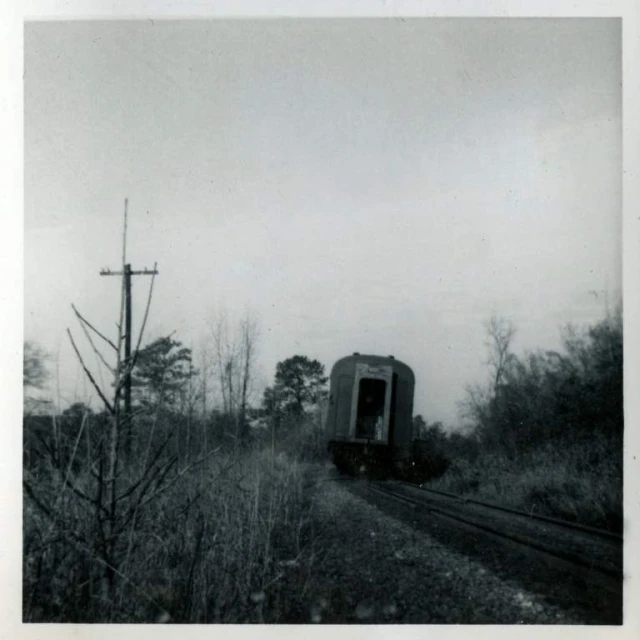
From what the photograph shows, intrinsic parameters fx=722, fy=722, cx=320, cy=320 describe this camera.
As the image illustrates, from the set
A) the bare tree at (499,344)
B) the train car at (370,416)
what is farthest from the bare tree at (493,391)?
the train car at (370,416)

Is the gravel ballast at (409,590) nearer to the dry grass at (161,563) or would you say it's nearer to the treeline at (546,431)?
the dry grass at (161,563)

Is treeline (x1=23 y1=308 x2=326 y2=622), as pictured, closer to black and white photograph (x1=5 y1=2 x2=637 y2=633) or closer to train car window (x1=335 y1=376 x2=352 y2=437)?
black and white photograph (x1=5 y1=2 x2=637 y2=633)

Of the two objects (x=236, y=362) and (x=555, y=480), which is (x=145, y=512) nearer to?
(x=236, y=362)

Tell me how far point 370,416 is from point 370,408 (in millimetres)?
121

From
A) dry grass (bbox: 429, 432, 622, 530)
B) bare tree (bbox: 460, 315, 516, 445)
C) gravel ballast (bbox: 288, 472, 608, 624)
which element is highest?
bare tree (bbox: 460, 315, 516, 445)

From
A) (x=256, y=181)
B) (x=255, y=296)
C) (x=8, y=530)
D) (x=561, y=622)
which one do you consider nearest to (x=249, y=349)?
(x=255, y=296)

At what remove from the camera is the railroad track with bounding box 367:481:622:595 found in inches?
190

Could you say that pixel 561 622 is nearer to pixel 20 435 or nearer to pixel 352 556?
pixel 352 556

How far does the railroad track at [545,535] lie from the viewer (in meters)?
4.84

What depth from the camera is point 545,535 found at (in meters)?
5.69

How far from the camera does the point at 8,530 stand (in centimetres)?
460

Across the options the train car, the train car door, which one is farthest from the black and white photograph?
the train car door

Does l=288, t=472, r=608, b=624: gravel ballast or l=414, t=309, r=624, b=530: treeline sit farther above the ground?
l=414, t=309, r=624, b=530: treeline

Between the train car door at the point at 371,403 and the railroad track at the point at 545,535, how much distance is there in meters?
2.38
